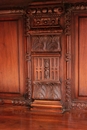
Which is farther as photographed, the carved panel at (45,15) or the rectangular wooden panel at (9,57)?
the rectangular wooden panel at (9,57)

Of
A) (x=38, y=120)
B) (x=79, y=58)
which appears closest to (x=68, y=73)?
(x=79, y=58)

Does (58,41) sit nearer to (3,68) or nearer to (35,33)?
(35,33)

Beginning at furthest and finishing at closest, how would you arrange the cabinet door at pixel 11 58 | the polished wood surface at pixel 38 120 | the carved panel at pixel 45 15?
the cabinet door at pixel 11 58
the carved panel at pixel 45 15
the polished wood surface at pixel 38 120

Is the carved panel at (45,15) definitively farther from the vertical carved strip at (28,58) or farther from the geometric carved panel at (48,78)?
the geometric carved panel at (48,78)

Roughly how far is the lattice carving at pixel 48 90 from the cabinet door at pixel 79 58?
12cm

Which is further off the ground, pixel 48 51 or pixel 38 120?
pixel 48 51

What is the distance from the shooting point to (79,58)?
1.32m

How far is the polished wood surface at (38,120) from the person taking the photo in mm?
1116

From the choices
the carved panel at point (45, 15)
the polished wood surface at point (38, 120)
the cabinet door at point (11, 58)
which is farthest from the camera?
the cabinet door at point (11, 58)

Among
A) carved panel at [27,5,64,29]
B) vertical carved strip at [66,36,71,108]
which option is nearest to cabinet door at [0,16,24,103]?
carved panel at [27,5,64,29]

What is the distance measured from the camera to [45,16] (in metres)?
1.28

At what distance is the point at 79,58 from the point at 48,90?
296 millimetres

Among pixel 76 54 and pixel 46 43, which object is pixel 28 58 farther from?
pixel 76 54

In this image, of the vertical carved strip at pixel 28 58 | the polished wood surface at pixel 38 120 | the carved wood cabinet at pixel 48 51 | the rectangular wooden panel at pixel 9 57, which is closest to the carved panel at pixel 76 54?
the carved wood cabinet at pixel 48 51
